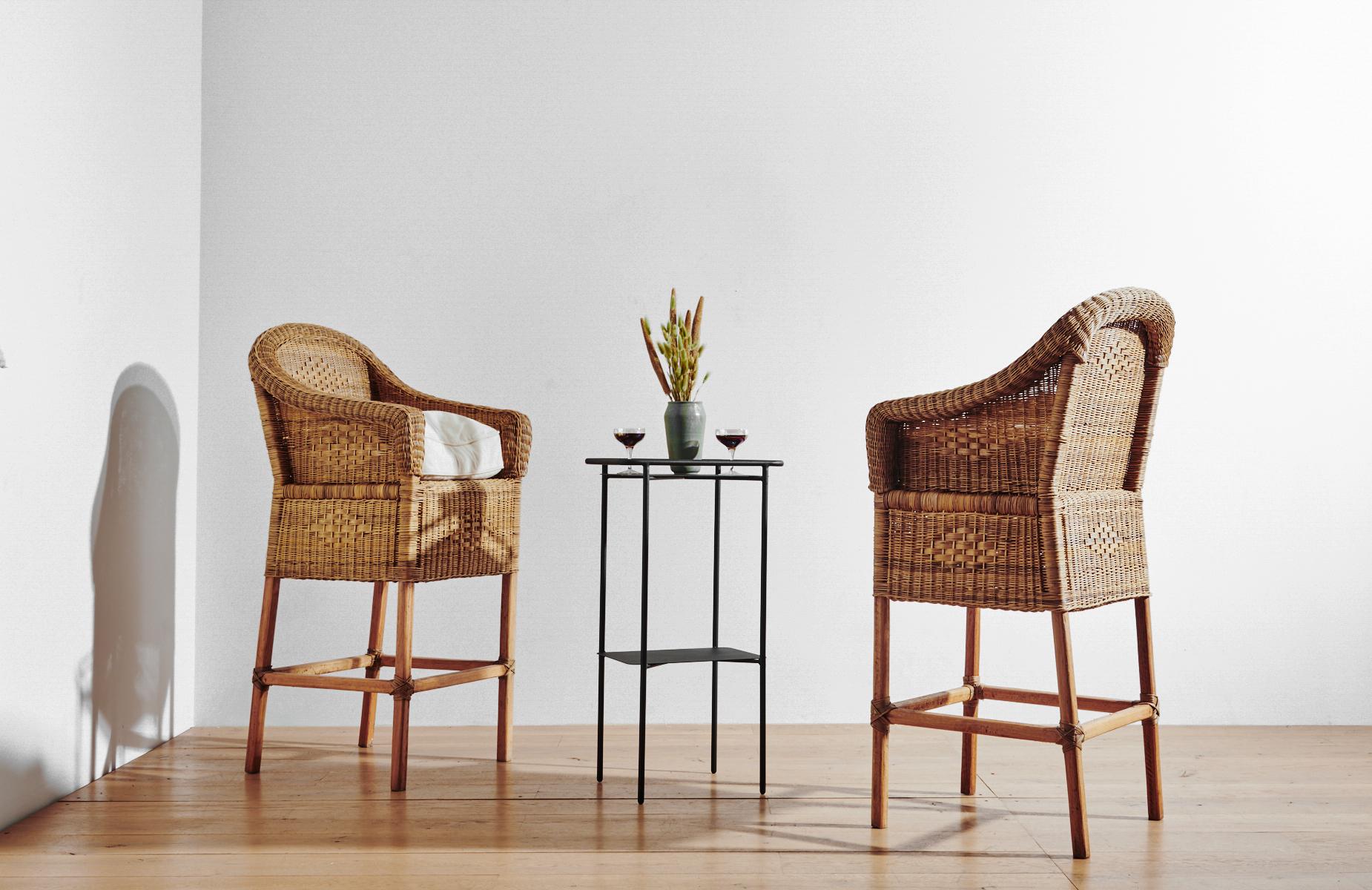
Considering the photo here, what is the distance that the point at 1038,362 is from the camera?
1.90m

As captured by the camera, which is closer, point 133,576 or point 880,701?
point 880,701

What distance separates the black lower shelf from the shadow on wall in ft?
3.66

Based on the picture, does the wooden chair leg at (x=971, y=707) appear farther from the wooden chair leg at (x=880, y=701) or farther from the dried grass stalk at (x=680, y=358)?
the dried grass stalk at (x=680, y=358)

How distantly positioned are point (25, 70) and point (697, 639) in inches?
79.2

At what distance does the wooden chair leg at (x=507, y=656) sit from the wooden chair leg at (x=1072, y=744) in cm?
129

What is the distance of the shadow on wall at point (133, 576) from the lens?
2443mm

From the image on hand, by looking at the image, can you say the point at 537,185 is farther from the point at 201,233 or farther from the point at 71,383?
the point at 71,383

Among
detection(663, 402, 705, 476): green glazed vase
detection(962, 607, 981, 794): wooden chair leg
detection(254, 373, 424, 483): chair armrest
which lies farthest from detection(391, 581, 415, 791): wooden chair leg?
detection(962, 607, 981, 794): wooden chair leg

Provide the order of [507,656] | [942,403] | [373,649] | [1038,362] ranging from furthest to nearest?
[373,649] < [507,656] < [942,403] < [1038,362]

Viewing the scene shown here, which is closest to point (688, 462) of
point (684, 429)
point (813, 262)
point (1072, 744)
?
point (684, 429)

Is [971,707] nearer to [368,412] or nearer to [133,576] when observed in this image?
[368,412]

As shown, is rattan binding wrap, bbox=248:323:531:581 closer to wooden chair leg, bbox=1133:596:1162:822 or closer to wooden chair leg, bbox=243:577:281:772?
wooden chair leg, bbox=243:577:281:772

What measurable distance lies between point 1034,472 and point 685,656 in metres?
0.83

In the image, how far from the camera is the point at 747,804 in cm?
225
